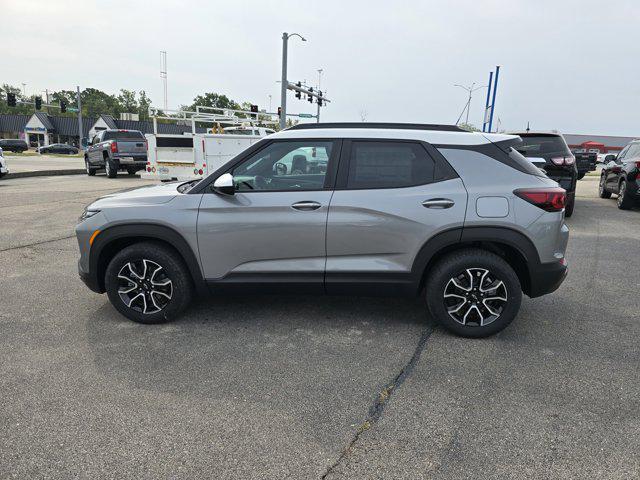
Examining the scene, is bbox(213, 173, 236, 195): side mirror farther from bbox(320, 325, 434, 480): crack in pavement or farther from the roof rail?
bbox(320, 325, 434, 480): crack in pavement

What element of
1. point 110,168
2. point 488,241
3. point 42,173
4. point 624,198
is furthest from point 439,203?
point 42,173

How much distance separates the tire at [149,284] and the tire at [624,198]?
36.6 ft

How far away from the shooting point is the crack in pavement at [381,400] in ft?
7.94

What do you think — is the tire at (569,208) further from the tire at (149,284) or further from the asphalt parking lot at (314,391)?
the tire at (149,284)

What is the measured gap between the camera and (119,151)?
1858cm

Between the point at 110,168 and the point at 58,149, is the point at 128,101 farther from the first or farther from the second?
the point at 110,168

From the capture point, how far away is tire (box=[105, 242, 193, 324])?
12.8 feet

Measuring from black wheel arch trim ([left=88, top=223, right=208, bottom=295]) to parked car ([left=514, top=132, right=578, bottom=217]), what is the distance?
735cm

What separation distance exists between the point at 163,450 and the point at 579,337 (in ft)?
11.1

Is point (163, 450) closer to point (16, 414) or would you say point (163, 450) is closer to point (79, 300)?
point (16, 414)

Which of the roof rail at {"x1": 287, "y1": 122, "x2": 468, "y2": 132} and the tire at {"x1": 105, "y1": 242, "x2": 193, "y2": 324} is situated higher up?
the roof rail at {"x1": 287, "y1": 122, "x2": 468, "y2": 132}

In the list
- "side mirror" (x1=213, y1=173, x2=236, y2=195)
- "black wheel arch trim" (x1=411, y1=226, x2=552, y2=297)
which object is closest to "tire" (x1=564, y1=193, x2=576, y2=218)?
"black wheel arch trim" (x1=411, y1=226, x2=552, y2=297)

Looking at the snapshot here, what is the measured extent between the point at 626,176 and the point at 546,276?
9397mm

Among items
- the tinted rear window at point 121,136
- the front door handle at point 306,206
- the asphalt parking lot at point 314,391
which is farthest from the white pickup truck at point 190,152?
the front door handle at point 306,206
